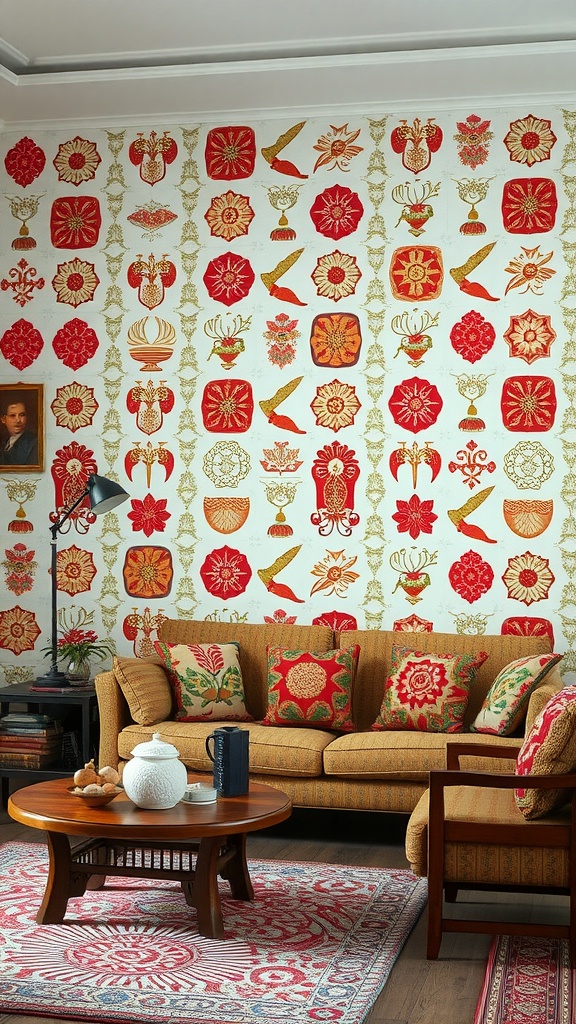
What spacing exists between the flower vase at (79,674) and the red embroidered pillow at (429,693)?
1463mm

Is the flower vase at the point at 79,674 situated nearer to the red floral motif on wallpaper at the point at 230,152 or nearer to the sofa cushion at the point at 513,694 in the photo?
the sofa cushion at the point at 513,694

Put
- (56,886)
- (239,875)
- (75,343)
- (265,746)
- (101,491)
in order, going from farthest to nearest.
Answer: (75,343)
(101,491)
(265,746)
(239,875)
(56,886)

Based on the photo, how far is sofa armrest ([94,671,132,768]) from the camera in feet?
16.7

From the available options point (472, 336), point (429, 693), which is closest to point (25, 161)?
point (472, 336)

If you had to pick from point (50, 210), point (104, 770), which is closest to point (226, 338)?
point (50, 210)

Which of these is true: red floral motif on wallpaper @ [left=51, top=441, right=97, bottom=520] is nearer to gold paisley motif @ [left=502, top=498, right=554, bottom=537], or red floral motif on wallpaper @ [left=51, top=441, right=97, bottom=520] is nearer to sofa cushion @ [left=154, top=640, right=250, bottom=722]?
sofa cushion @ [left=154, top=640, right=250, bottom=722]

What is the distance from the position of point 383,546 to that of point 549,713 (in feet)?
7.21

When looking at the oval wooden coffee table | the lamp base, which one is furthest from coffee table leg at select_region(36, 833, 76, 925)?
the lamp base

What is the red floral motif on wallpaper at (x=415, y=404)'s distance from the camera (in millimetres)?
5652

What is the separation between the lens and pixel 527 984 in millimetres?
3229

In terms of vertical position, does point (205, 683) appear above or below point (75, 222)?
below

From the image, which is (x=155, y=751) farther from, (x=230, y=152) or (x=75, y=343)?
(x=230, y=152)

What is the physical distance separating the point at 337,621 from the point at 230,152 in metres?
2.46

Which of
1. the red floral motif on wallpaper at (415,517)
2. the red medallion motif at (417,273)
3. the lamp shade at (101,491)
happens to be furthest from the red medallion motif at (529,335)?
the lamp shade at (101,491)
